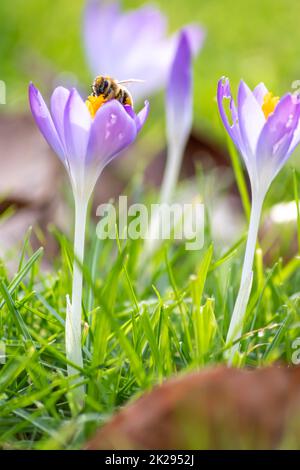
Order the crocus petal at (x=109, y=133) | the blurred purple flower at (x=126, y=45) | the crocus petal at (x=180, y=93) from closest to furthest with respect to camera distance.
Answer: the crocus petal at (x=109, y=133)
the crocus petal at (x=180, y=93)
the blurred purple flower at (x=126, y=45)

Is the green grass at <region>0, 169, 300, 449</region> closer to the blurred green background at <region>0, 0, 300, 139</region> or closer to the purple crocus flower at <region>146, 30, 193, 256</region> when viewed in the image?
the purple crocus flower at <region>146, 30, 193, 256</region>

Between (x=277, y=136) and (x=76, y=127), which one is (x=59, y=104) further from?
(x=277, y=136)

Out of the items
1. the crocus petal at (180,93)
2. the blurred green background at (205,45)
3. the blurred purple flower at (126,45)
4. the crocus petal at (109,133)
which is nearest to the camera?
the crocus petal at (109,133)

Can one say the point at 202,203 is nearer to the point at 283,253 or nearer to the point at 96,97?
the point at 283,253

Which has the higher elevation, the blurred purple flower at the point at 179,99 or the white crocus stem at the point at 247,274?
the blurred purple flower at the point at 179,99

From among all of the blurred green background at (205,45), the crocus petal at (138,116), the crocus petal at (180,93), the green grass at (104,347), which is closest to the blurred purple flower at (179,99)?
the crocus petal at (180,93)

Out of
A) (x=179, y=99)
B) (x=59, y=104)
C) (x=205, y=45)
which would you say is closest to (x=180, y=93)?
(x=179, y=99)

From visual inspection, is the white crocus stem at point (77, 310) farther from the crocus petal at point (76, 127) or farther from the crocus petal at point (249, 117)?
the crocus petal at point (249, 117)

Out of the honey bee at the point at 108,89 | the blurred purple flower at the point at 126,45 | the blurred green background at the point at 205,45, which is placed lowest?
the honey bee at the point at 108,89
